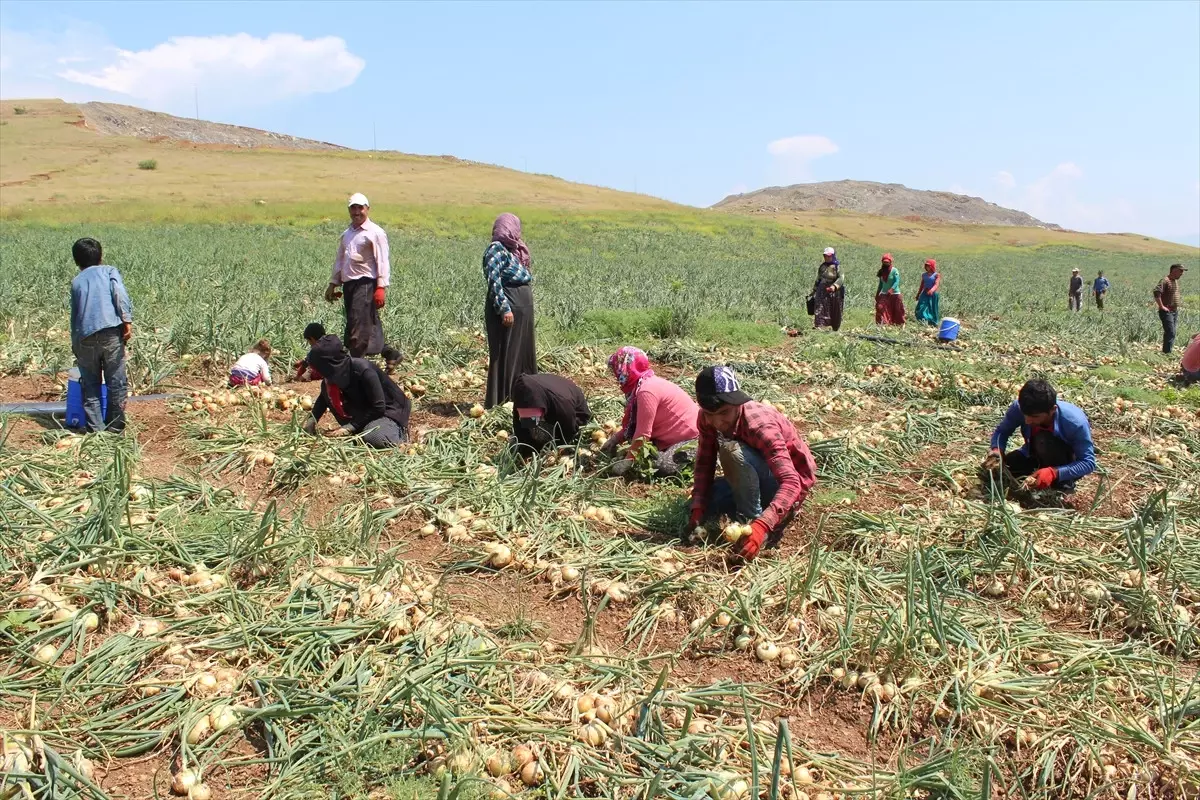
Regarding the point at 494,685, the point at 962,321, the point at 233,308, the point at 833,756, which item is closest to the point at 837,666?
the point at 833,756

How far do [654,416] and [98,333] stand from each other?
3.47m

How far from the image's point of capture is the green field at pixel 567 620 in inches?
96.6

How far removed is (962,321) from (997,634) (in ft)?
40.9

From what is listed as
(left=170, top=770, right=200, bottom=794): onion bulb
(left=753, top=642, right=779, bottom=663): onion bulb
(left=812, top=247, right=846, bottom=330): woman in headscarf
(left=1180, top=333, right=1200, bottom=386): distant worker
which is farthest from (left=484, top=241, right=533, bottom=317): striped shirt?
(left=1180, top=333, right=1200, bottom=386): distant worker

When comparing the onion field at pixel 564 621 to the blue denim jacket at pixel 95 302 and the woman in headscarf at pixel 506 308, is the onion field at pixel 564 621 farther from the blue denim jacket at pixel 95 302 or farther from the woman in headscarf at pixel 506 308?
the blue denim jacket at pixel 95 302

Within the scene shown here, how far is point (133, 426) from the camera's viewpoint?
211 inches

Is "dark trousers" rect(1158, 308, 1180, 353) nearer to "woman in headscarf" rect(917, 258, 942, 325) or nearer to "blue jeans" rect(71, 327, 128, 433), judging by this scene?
"woman in headscarf" rect(917, 258, 942, 325)

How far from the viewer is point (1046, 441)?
461cm

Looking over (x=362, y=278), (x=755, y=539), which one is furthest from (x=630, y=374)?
(x=362, y=278)

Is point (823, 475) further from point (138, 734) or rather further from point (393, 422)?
point (138, 734)

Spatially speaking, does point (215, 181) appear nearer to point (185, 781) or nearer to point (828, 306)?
point (828, 306)

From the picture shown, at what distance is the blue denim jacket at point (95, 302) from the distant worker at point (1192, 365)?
9164 millimetres

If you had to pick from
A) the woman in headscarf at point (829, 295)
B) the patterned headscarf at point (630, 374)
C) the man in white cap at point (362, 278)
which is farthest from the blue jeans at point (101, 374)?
the woman in headscarf at point (829, 295)

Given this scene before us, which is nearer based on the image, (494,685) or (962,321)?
(494,685)
